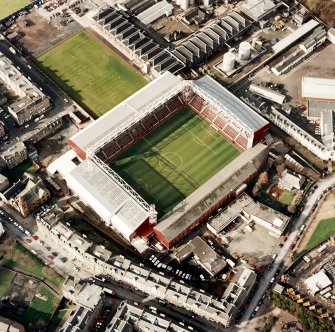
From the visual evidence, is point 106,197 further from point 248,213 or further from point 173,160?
point 248,213

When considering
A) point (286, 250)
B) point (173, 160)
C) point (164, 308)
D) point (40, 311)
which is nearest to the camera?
point (40, 311)

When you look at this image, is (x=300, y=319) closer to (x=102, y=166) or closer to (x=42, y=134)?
(x=102, y=166)

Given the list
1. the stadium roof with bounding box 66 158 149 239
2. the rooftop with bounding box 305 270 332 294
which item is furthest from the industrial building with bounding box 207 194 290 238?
the stadium roof with bounding box 66 158 149 239

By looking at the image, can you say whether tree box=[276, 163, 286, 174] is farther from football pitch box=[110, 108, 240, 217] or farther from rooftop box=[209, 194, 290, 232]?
rooftop box=[209, 194, 290, 232]

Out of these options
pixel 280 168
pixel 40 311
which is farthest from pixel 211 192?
pixel 40 311

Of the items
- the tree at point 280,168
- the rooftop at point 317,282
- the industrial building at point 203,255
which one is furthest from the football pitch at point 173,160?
the rooftop at point 317,282

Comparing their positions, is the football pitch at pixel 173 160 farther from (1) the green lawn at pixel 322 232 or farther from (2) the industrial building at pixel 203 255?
(1) the green lawn at pixel 322 232
